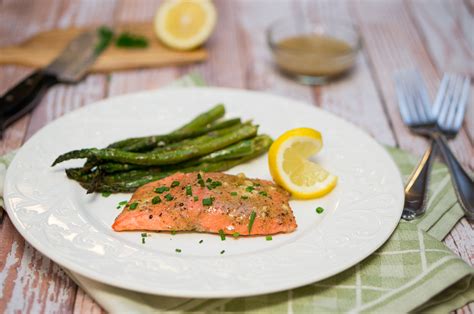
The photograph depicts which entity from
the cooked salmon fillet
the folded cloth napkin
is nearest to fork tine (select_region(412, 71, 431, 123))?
the folded cloth napkin

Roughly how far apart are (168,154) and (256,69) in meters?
2.90

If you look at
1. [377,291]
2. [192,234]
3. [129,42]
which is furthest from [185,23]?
[377,291]

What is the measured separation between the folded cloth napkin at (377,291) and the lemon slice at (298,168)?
65 cm

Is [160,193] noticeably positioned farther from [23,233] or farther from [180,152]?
[23,233]

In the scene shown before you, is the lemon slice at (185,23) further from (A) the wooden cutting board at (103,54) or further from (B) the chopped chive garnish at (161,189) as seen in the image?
(B) the chopped chive garnish at (161,189)

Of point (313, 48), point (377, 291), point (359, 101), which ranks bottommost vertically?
point (359, 101)

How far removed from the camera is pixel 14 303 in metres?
3.61

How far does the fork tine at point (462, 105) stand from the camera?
5650mm

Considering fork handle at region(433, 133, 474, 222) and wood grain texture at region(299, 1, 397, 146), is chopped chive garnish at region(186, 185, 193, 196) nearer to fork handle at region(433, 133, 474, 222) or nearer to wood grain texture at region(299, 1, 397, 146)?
fork handle at region(433, 133, 474, 222)

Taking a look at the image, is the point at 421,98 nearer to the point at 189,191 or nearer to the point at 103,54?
the point at 189,191

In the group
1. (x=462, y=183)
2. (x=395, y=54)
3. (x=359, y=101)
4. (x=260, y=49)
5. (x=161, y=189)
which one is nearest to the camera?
(x=161, y=189)

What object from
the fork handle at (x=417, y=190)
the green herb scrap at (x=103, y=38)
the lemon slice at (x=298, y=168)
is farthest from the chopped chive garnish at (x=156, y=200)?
the green herb scrap at (x=103, y=38)

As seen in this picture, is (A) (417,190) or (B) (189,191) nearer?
(B) (189,191)

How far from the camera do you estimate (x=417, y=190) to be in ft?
14.5
